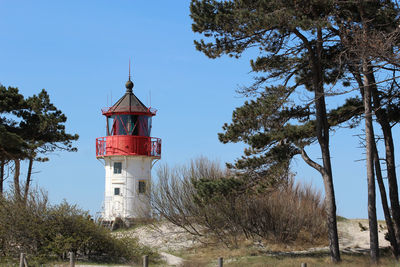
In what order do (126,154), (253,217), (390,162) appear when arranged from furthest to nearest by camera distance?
(126,154)
(253,217)
(390,162)

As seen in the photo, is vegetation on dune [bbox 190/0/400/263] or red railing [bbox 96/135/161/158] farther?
red railing [bbox 96/135/161/158]

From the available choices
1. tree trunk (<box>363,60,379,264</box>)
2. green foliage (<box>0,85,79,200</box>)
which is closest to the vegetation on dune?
tree trunk (<box>363,60,379,264</box>)

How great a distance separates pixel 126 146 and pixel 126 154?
472 millimetres

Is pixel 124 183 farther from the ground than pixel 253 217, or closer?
farther from the ground

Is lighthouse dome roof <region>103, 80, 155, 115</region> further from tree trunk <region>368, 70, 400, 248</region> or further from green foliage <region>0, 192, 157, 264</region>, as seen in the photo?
tree trunk <region>368, 70, 400, 248</region>

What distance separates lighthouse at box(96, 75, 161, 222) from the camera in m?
31.1

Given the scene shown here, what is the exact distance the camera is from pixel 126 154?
31.1 metres

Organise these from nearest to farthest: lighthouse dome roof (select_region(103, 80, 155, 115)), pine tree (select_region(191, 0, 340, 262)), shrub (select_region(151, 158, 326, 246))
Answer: pine tree (select_region(191, 0, 340, 262)) → shrub (select_region(151, 158, 326, 246)) → lighthouse dome roof (select_region(103, 80, 155, 115))

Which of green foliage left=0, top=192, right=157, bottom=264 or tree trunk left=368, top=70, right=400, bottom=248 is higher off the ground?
tree trunk left=368, top=70, right=400, bottom=248

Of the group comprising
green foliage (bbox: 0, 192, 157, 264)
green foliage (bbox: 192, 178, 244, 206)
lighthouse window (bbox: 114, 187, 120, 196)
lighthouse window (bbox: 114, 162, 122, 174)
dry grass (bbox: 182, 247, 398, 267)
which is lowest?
dry grass (bbox: 182, 247, 398, 267)

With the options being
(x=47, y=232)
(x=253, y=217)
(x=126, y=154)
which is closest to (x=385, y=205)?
(x=253, y=217)

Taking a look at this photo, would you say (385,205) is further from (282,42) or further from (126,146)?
(126,146)

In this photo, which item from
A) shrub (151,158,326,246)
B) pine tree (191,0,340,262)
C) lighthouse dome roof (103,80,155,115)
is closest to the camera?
pine tree (191,0,340,262)

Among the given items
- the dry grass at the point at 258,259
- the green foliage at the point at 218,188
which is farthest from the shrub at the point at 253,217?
the green foliage at the point at 218,188
